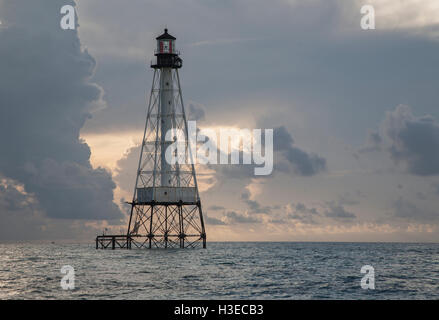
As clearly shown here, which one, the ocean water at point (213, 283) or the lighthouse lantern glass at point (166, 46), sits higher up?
the lighthouse lantern glass at point (166, 46)

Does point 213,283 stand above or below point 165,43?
below

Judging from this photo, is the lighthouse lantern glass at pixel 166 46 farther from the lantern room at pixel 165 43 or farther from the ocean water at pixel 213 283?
the ocean water at pixel 213 283

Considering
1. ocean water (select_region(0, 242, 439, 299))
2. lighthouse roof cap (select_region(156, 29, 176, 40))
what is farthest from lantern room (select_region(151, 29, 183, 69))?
ocean water (select_region(0, 242, 439, 299))

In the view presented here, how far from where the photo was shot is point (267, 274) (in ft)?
211

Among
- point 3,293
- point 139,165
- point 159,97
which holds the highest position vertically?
point 159,97

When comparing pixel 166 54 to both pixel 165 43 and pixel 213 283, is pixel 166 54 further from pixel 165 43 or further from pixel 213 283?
pixel 213 283

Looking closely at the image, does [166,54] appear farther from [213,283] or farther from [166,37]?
[213,283]

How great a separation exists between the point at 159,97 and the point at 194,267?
4272cm

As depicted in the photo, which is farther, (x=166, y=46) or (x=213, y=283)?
(x=166, y=46)

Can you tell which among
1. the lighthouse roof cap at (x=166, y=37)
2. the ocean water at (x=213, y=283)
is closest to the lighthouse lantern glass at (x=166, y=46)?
the lighthouse roof cap at (x=166, y=37)

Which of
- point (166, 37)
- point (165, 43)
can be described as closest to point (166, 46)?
point (165, 43)

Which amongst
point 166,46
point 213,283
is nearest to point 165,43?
point 166,46

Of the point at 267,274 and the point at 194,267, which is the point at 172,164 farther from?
the point at 267,274
